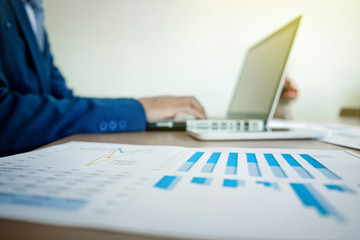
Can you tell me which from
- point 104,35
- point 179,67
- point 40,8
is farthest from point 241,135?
point 104,35

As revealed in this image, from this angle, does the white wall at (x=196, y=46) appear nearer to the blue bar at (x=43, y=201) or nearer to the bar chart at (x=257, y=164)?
the bar chart at (x=257, y=164)

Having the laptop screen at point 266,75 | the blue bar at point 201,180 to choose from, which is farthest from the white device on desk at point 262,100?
the blue bar at point 201,180

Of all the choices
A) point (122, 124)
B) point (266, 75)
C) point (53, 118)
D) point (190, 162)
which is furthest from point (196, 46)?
point (190, 162)

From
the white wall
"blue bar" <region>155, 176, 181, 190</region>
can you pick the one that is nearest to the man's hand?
"blue bar" <region>155, 176, 181, 190</region>

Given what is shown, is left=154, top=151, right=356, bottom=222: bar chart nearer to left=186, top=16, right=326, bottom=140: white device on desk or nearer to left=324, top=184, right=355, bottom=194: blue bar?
left=324, top=184, right=355, bottom=194: blue bar

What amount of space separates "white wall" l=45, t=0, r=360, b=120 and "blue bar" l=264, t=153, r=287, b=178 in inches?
57.3

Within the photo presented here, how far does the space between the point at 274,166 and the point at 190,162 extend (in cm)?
11

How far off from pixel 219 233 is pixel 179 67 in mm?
1708

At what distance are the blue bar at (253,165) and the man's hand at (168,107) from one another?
1.38 ft

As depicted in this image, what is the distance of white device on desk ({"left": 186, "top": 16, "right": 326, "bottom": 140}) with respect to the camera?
20.3 inches

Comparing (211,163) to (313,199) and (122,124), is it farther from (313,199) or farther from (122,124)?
(122,124)

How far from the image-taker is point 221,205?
17 centimetres

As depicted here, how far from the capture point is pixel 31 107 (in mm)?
539

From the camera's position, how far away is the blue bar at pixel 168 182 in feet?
0.69
